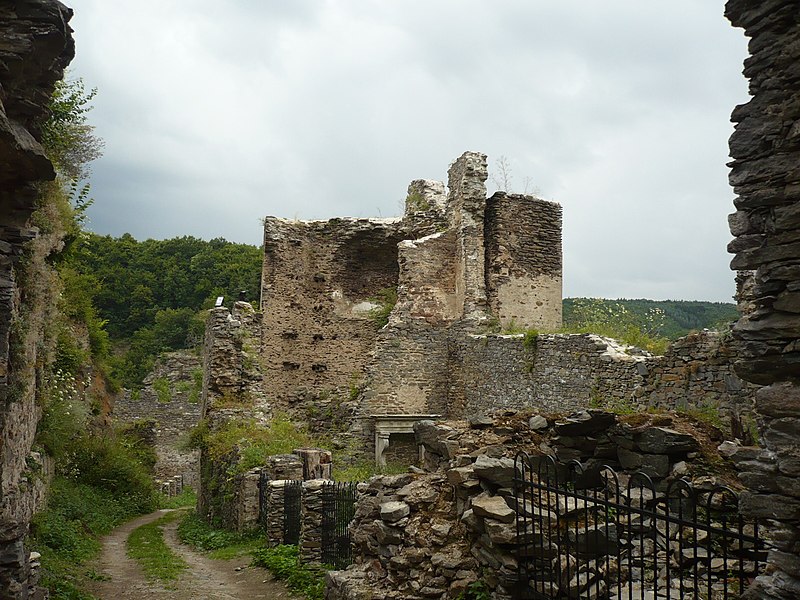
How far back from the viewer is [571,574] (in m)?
5.02

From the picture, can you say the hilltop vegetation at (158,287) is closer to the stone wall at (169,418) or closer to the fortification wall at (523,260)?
the stone wall at (169,418)

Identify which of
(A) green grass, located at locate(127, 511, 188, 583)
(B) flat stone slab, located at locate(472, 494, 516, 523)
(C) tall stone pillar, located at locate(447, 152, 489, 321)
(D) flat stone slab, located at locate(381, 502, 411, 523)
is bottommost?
Result: (A) green grass, located at locate(127, 511, 188, 583)

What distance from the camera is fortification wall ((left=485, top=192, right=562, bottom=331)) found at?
18.9 meters

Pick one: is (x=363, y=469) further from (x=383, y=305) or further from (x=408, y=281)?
(x=383, y=305)

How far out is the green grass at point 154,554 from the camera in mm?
11297

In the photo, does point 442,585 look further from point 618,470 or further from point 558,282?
point 558,282

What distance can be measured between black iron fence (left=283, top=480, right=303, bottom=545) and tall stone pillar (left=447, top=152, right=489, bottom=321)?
27.0 ft

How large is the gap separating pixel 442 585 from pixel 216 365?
13608 millimetres

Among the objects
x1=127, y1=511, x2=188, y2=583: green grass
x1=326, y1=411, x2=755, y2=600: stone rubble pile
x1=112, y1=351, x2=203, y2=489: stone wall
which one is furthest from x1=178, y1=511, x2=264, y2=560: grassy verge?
x1=112, y1=351, x2=203, y2=489: stone wall

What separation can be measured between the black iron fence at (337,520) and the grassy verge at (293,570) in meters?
0.30

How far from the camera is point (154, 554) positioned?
13086 mm

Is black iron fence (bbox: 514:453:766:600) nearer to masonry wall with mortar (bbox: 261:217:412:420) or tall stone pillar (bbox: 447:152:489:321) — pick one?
tall stone pillar (bbox: 447:152:489:321)

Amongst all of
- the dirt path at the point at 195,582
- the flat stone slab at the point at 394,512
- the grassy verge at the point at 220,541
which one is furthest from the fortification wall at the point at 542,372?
the dirt path at the point at 195,582

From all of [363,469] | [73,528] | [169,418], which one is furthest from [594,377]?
[169,418]
